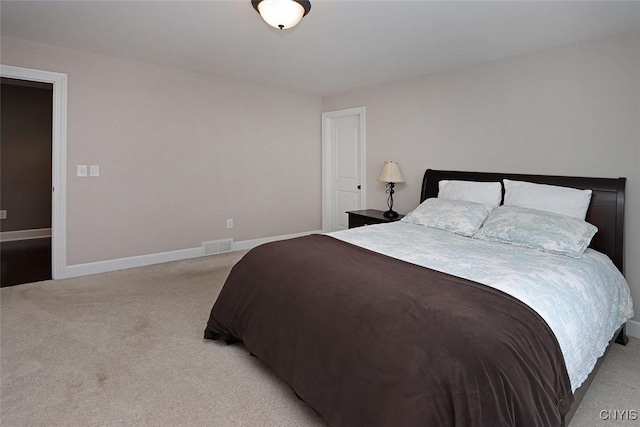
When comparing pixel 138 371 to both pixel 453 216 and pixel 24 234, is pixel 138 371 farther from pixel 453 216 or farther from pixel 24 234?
pixel 24 234

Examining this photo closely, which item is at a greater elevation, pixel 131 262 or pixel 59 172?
pixel 59 172

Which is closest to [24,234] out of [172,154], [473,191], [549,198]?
[172,154]

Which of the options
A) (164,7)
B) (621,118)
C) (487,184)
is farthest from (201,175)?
(621,118)

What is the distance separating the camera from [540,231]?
93.7 inches

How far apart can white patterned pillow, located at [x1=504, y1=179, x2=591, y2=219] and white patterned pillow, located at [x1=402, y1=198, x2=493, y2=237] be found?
0.76 ft

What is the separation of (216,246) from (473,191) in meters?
3.18

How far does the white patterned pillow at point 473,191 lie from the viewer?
314 centimetres

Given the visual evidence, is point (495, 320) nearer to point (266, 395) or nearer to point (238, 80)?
point (266, 395)

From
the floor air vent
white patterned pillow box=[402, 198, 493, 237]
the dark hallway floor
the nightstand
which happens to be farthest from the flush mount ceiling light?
the dark hallway floor

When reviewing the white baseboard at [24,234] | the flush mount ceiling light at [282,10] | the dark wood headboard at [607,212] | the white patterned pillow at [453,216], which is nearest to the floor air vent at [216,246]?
the white patterned pillow at [453,216]

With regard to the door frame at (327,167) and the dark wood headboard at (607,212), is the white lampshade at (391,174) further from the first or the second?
the dark wood headboard at (607,212)

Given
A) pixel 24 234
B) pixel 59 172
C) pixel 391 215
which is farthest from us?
pixel 24 234

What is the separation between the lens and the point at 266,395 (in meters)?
1.84

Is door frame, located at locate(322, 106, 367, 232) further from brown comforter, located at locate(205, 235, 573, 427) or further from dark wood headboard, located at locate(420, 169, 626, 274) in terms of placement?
brown comforter, located at locate(205, 235, 573, 427)
